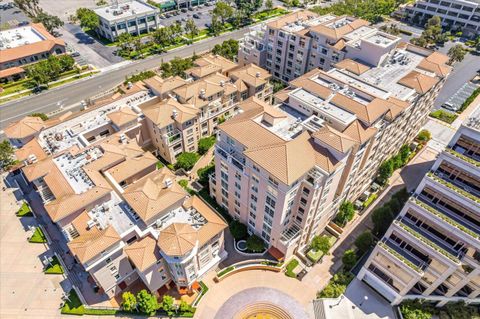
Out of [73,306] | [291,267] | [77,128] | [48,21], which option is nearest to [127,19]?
[48,21]

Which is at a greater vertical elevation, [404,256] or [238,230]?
[404,256]

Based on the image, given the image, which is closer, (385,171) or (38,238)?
(38,238)

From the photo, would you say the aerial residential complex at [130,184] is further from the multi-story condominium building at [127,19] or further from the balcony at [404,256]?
the multi-story condominium building at [127,19]

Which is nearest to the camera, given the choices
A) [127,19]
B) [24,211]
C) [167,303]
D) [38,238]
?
[167,303]

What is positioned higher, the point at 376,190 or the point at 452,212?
the point at 452,212

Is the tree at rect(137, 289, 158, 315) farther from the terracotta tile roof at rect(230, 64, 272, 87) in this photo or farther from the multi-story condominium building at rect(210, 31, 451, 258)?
the terracotta tile roof at rect(230, 64, 272, 87)

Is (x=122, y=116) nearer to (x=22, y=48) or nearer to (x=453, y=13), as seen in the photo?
(x=22, y=48)

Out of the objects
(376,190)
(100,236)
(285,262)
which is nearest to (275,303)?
(285,262)

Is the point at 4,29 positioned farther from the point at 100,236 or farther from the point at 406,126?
the point at 406,126
